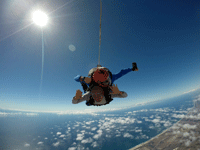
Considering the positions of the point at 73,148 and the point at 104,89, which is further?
the point at 73,148

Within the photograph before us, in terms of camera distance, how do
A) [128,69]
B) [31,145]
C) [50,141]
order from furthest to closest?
[50,141] → [31,145] → [128,69]

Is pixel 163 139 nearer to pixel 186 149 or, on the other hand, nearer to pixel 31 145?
pixel 186 149

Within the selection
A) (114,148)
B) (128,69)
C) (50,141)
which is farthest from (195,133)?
(50,141)

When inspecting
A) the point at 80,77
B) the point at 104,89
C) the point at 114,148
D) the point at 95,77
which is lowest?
the point at 114,148

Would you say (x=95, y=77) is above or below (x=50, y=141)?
above

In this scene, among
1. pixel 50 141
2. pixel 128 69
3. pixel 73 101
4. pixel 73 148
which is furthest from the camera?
pixel 50 141

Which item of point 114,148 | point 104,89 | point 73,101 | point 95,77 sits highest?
point 95,77

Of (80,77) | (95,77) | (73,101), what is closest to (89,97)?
(73,101)

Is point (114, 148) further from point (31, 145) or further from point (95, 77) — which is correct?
point (95, 77)

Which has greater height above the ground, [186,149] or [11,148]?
[11,148]
